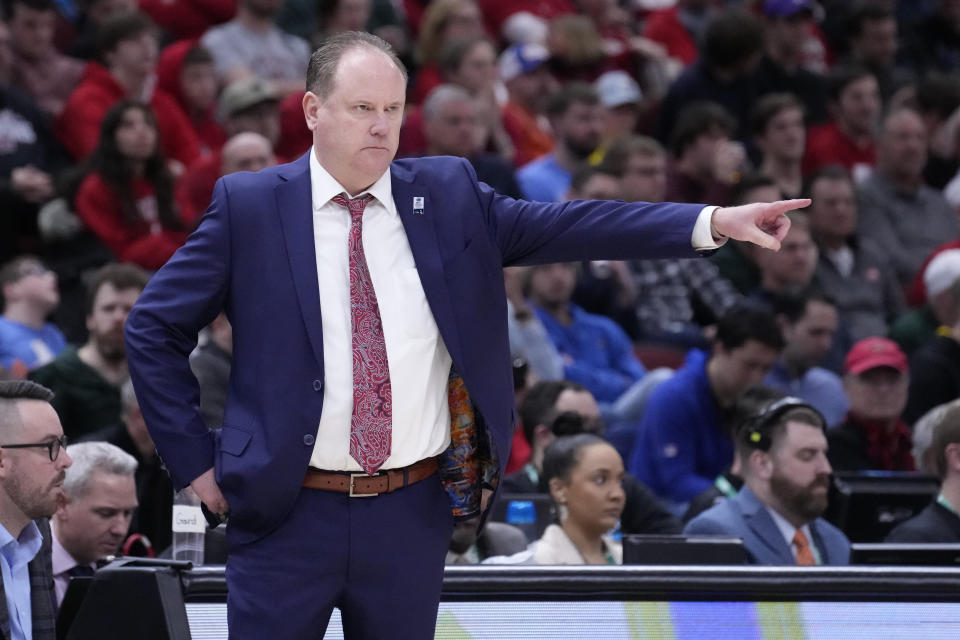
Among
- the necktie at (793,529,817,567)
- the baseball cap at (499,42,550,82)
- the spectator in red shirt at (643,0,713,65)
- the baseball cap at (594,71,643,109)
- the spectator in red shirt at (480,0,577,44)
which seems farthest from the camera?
the spectator in red shirt at (643,0,713,65)

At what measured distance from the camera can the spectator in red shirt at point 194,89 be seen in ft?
27.5

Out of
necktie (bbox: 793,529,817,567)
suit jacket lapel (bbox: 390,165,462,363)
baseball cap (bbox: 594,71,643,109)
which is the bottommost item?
necktie (bbox: 793,529,817,567)

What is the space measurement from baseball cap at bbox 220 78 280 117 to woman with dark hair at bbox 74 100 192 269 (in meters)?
0.73

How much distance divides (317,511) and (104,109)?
18.6 ft

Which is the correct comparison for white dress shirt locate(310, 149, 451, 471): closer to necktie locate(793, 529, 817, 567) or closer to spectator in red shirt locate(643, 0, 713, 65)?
necktie locate(793, 529, 817, 567)

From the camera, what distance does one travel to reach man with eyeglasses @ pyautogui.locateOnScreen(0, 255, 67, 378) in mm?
6605

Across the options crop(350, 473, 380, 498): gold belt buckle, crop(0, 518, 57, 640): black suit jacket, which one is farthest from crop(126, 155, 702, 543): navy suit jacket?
crop(0, 518, 57, 640): black suit jacket

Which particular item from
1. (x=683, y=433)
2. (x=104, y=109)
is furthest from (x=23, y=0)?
(x=683, y=433)

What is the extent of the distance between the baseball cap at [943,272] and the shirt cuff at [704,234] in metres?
5.17

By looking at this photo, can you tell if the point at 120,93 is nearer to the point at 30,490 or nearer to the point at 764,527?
the point at 764,527

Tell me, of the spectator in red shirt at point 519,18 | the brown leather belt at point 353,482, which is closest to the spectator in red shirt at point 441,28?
the spectator in red shirt at point 519,18

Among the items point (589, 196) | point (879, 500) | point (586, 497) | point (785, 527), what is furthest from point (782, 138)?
A: point (586, 497)

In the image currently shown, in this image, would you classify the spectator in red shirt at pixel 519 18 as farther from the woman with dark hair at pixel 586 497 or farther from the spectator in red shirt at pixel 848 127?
the woman with dark hair at pixel 586 497

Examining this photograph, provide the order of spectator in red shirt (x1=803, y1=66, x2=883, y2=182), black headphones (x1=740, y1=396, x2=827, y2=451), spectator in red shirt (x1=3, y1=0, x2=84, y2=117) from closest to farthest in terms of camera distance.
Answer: black headphones (x1=740, y1=396, x2=827, y2=451) < spectator in red shirt (x1=3, y1=0, x2=84, y2=117) < spectator in red shirt (x1=803, y1=66, x2=883, y2=182)
